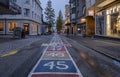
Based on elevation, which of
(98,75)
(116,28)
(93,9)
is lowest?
(98,75)

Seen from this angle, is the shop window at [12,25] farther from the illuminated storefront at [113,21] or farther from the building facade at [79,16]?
the illuminated storefront at [113,21]

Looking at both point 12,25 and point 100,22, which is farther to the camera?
point 12,25

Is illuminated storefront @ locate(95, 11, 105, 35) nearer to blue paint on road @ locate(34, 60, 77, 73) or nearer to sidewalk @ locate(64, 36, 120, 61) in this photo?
sidewalk @ locate(64, 36, 120, 61)

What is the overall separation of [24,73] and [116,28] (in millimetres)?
26284

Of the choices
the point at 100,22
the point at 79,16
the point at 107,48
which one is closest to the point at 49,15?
the point at 79,16

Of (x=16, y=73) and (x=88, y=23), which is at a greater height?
(x=88, y=23)

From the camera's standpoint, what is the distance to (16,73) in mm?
9148

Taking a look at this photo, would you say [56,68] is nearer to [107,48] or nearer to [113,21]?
[107,48]

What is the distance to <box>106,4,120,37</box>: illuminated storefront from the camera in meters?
33.2

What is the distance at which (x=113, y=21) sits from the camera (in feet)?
117

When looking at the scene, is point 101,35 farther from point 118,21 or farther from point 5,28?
point 5,28

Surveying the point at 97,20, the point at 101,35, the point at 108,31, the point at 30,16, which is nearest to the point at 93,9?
the point at 97,20

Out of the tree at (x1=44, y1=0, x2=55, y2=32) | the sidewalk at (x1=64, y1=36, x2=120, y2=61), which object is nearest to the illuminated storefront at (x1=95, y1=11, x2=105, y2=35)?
the sidewalk at (x1=64, y1=36, x2=120, y2=61)

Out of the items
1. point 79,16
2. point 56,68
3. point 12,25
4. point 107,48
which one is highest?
point 79,16
